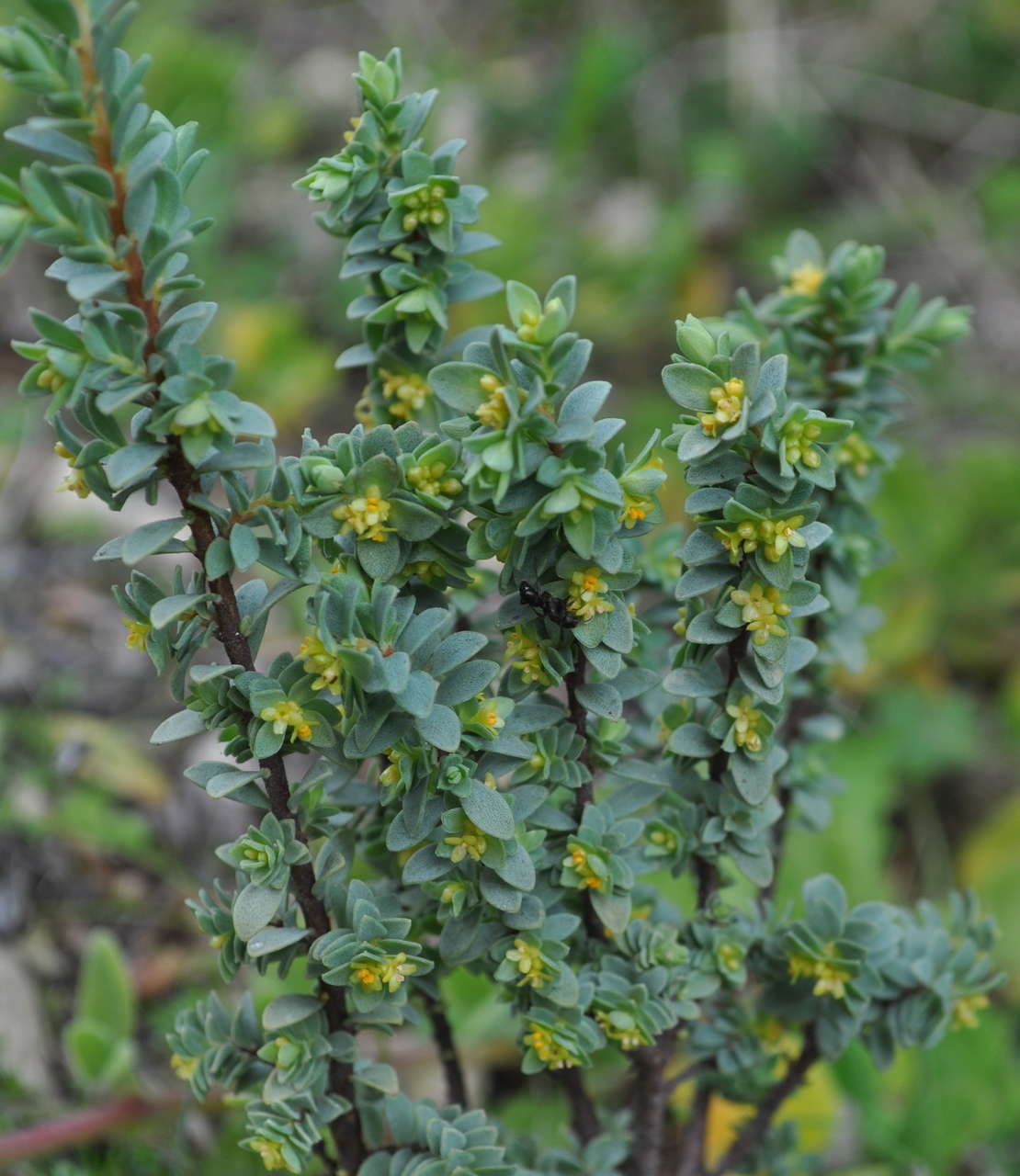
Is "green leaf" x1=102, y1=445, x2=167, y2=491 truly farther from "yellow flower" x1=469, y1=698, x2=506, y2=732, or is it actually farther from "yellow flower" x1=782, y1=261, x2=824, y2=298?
"yellow flower" x1=782, y1=261, x2=824, y2=298

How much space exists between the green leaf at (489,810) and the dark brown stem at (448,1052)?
455mm

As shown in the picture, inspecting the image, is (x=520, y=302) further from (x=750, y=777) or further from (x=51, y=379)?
(x=750, y=777)

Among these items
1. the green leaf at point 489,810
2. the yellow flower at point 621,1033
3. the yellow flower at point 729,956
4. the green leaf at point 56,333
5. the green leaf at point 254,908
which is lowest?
the yellow flower at point 621,1033

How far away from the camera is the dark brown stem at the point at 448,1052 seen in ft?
4.98

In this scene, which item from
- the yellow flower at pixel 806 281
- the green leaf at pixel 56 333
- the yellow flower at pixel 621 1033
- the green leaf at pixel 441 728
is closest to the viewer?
the green leaf at pixel 56 333

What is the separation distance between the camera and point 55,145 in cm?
100

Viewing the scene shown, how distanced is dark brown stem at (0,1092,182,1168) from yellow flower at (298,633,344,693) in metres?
1.26

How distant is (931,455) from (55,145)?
333cm

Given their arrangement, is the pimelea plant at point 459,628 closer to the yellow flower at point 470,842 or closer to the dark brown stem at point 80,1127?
the yellow flower at point 470,842

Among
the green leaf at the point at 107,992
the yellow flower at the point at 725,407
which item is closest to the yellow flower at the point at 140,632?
the yellow flower at the point at 725,407

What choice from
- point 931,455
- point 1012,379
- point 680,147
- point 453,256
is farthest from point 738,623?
point 680,147

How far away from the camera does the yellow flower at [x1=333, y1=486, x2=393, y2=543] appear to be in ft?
3.64

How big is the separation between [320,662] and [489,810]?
0.20 meters

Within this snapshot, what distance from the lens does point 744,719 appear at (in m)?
1.24
